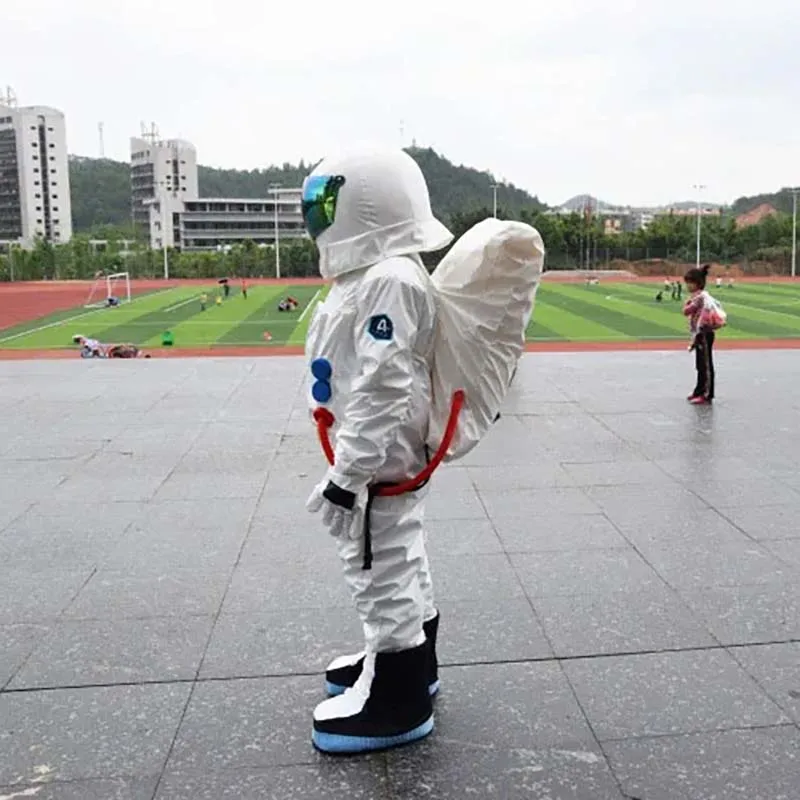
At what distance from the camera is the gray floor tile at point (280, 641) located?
3484mm

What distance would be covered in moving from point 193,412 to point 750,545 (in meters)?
5.55

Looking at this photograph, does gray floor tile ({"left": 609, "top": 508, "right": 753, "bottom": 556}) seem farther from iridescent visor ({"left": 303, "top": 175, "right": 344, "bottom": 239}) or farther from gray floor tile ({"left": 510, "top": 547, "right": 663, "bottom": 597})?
iridescent visor ({"left": 303, "top": 175, "right": 344, "bottom": 239})

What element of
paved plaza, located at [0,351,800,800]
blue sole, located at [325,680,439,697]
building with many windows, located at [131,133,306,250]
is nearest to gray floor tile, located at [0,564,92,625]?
paved plaza, located at [0,351,800,800]

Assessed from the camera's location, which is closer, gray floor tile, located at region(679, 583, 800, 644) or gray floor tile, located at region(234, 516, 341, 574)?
gray floor tile, located at region(679, 583, 800, 644)

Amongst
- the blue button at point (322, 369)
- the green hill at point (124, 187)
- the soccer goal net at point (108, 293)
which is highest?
the green hill at point (124, 187)

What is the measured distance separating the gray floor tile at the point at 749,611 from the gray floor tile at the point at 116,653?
2.06 m

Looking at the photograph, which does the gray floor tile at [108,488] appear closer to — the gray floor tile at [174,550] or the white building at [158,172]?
the gray floor tile at [174,550]

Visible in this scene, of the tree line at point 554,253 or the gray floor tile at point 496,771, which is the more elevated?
the tree line at point 554,253

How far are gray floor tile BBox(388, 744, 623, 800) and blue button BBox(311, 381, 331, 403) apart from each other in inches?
44.5

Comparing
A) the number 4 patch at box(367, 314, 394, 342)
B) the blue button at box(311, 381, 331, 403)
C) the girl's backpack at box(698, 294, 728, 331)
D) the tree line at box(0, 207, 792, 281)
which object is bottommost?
the girl's backpack at box(698, 294, 728, 331)

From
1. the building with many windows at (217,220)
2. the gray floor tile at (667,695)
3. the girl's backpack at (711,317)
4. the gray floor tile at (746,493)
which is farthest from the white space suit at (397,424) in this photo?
the building with many windows at (217,220)

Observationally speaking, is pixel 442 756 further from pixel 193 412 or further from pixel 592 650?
pixel 193 412

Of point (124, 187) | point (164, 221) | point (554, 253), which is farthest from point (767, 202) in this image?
point (124, 187)

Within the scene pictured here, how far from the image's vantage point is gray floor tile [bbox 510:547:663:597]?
4.22 meters
